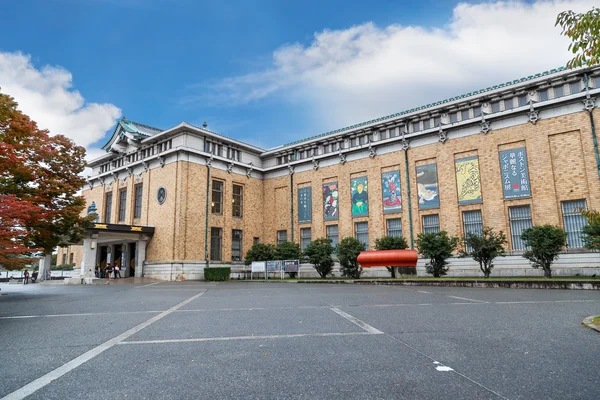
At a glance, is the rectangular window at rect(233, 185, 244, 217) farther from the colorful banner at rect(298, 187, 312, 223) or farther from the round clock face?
the round clock face

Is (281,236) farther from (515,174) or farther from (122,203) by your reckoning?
(515,174)

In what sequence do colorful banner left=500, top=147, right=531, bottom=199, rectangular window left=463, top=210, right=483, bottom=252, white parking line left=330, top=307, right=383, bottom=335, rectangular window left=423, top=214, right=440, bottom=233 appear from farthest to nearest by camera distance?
rectangular window left=423, top=214, right=440, bottom=233 → rectangular window left=463, top=210, right=483, bottom=252 → colorful banner left=500, top=147, right=531, bottom=199 → white parking line left=330, top=307, right=383, bottom=335

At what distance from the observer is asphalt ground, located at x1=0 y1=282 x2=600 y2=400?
3.49m

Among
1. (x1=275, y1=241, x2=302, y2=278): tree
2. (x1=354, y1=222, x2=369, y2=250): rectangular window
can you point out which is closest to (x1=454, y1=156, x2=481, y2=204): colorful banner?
(x1=354, y1=222, x2=369, y2=250): rectangular window

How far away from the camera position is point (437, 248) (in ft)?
74.0

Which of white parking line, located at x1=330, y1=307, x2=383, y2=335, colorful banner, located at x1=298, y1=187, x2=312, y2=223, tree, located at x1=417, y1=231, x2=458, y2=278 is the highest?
colorful banner, located at x1=298, y1=187, x2=312, y2=223

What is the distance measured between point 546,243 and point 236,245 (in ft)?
79.9

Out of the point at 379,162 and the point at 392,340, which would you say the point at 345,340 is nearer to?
the point at 392,340

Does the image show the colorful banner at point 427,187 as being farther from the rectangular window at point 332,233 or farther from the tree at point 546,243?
the tree at point 546,243

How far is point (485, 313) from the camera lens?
26.9 ft

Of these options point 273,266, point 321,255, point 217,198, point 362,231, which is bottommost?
point 273,266

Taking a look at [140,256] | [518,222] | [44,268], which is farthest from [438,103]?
[44,268]

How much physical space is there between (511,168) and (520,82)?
5.44 m

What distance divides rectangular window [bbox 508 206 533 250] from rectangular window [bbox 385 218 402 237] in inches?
301
